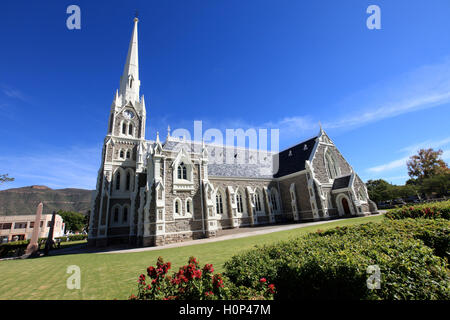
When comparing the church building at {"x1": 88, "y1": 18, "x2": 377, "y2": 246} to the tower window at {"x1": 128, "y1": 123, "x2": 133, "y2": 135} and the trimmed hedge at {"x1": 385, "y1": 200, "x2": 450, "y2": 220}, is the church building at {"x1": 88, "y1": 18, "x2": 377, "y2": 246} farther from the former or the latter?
the trimmed hedge at {"x1": 385, "y1": 200, "x2": 450, "y2": 220}

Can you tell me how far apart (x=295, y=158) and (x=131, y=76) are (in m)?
30.5

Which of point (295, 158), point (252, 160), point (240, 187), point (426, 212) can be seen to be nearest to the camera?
point (426, 212)

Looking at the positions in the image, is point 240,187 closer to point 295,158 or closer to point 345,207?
point 295,158

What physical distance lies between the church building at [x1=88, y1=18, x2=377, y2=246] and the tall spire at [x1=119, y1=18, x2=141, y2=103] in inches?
6.4

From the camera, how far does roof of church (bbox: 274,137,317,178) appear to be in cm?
3018

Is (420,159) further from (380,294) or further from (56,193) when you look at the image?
(56,193)

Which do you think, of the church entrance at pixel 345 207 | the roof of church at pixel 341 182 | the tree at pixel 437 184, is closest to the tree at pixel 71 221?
the roof of church at pixel 341 182

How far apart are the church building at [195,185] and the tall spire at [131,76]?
16 centimetres

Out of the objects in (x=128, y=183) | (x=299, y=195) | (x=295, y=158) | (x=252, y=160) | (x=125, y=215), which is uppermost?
(x=252, y=160)

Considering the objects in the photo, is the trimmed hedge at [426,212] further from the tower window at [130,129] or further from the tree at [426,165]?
the tree at [426,165]

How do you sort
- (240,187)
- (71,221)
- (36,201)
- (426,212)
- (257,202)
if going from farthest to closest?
(36,201), (71,221), (257,202), (240,187), (426,212)

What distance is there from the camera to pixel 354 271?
355 cm

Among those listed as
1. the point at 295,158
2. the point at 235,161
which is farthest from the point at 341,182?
the point at 235,161

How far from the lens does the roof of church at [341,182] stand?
2725 centimetres
